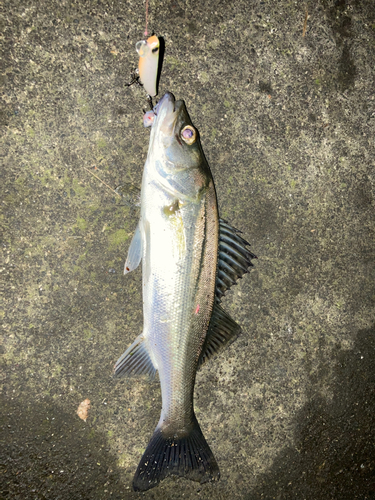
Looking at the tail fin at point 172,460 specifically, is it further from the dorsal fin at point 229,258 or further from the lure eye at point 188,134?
the lure eye at point 188,134

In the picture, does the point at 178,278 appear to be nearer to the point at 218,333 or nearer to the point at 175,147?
the point at 218,333

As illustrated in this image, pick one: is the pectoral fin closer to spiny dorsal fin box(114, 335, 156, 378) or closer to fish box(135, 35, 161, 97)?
spiny dorsal fin box(114, 335, 156, 378)

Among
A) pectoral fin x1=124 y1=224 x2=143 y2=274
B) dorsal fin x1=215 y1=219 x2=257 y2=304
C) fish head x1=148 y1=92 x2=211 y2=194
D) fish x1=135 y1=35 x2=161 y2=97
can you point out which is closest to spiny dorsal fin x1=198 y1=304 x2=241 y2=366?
dorsal fin x1=215 y1=219 x2=257 y2=304

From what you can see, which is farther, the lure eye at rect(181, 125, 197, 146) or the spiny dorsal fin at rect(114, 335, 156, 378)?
the spiny dorsal fin at rect(114, 335, 156, 378)

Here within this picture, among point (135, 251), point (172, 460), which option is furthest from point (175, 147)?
point (172, 460)

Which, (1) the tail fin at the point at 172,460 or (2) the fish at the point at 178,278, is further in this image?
(1) the tail fin at the point at 172,460

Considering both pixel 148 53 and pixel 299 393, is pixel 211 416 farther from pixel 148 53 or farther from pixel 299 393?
pixel 148 53

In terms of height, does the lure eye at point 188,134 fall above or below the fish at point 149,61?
below

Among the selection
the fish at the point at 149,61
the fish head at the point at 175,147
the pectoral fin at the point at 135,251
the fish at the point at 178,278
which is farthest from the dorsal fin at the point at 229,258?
the fish at the point at 149,61
